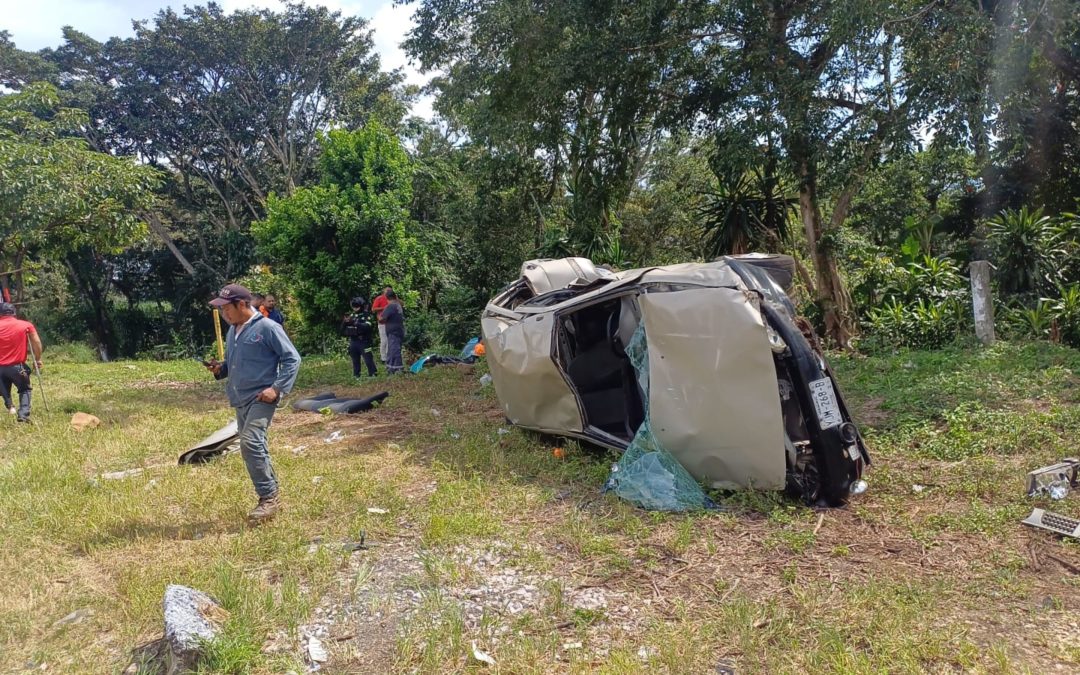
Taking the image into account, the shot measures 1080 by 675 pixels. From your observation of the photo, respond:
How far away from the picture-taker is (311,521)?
16.0 feet

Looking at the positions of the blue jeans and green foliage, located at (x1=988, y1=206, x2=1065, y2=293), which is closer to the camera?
the blue jeans

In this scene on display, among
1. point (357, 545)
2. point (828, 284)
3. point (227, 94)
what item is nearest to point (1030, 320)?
point (828, 284)

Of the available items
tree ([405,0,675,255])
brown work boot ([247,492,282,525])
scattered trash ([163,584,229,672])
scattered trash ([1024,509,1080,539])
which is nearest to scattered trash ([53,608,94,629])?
scattered trash ([163,584,229,672])

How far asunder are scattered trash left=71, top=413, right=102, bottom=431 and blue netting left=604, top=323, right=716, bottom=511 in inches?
259

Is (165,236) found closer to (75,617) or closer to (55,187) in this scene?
→ (55,187)

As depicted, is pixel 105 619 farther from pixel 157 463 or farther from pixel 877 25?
pixel 877 25

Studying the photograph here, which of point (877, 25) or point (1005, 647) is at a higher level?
point (877, 25)

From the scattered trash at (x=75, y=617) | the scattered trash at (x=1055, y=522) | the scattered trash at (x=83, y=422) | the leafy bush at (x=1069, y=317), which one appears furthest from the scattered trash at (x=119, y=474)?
the leafy bush at (x=1069, y=317)

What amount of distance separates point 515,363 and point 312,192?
11.0 metres

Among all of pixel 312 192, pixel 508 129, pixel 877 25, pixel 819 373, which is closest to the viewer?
pixel 819 373

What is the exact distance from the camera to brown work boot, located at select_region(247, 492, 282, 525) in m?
4.80

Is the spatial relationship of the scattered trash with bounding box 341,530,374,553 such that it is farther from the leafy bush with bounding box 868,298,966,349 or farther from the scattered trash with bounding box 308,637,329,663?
the leafy bush with bounding box 868,298,966,349

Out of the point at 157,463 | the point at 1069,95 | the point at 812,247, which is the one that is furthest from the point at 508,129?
the point at 1069,95

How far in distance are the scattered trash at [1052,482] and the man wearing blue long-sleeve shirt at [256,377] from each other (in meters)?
4.58
